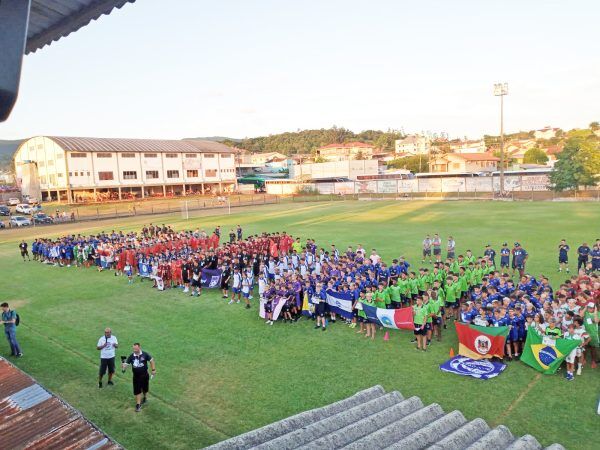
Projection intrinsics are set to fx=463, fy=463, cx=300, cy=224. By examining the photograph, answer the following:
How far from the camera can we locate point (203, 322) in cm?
1541

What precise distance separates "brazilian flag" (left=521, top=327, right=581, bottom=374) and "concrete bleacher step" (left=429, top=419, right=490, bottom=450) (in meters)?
4.16

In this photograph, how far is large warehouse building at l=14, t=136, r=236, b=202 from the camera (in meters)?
66.6

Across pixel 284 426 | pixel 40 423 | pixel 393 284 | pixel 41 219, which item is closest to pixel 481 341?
pixel 393 284

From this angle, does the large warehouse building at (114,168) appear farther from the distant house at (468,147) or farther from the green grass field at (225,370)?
the distant house at (468,147)

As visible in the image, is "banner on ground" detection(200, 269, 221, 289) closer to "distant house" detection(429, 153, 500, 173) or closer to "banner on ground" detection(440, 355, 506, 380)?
"banner on ground" detection(440, 355, 506, 380)

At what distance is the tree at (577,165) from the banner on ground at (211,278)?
151ft

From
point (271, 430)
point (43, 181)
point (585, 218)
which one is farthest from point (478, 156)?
point (271, 430)

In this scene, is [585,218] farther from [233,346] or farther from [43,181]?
[43,181]

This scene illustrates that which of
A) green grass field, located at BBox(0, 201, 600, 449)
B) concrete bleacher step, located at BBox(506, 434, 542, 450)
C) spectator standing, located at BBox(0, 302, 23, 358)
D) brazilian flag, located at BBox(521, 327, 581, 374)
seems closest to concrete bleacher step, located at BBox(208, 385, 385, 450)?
green grass field, located at BBox(0, 201, 600, 449)

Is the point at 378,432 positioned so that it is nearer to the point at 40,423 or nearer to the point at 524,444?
the point at 524,444

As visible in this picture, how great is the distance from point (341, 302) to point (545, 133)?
198164 mm

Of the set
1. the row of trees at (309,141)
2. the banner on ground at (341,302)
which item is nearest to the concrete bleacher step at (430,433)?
the banner on ground at (341,302)

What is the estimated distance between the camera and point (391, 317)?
529 inches

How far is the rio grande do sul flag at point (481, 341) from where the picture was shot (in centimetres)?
1138
